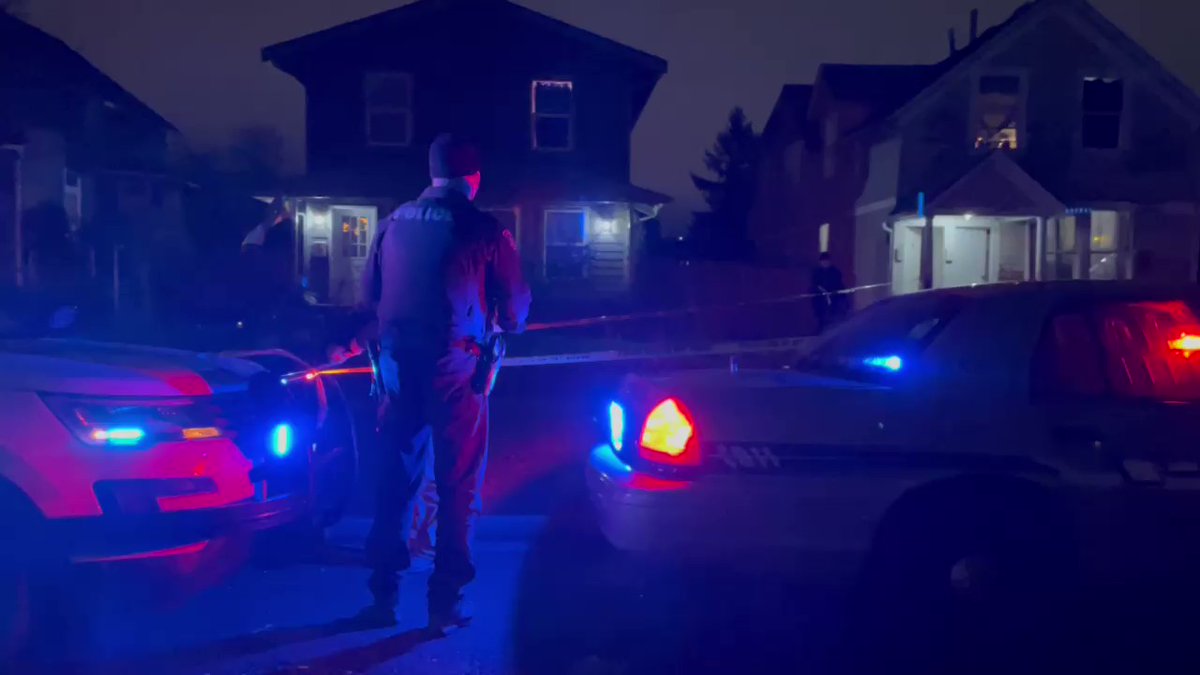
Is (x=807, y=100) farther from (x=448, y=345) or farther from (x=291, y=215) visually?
(x=448, y=345)

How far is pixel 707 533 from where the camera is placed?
4461mm

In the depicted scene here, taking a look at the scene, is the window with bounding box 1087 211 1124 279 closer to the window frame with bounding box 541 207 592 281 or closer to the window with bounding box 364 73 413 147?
the window frame with bounding box 541 207 592 281

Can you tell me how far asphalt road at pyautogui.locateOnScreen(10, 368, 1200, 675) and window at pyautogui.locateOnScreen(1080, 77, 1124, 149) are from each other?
20.5 meters

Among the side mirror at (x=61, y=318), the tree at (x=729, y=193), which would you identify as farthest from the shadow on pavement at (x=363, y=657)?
the tree at (x=729, y=193)

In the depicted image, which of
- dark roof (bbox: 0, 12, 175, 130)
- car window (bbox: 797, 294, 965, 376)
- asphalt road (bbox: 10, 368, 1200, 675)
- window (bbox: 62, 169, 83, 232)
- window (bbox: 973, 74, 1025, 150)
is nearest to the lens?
asphalt road (bbox: 10, 368, 1200, 675)

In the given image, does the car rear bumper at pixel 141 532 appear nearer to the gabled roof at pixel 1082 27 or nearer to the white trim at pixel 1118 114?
the gabled roof at pixel 1082 27

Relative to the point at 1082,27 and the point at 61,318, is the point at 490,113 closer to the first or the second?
the point at 1082,27

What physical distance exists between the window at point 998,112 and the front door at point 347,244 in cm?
1235

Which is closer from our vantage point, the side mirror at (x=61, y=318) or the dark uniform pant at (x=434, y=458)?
the dark uniform pant at (x=434, y=458)

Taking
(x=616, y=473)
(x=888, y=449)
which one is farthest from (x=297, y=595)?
(x=888, y=449)

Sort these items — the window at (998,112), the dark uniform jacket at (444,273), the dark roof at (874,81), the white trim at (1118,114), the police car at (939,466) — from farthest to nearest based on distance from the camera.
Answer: the dark roof at (874,81)
the window at (998,112)
the white trim at (1118,114)
the dark uniform jacket at (444,273)
the police car at (939,466)

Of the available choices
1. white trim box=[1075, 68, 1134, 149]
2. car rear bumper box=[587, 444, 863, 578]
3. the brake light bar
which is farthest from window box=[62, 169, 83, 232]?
the brake light bar

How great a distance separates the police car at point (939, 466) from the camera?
14.6ft

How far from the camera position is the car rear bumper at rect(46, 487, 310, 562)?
435 cm
